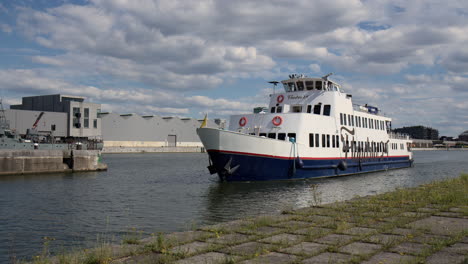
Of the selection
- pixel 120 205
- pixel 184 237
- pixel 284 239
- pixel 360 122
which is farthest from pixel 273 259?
pixel 360 122

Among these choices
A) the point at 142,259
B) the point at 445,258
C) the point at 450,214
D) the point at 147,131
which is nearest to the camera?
the point at 445,258

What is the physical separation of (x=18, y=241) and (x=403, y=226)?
1101 centimetres

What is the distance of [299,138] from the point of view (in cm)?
2800

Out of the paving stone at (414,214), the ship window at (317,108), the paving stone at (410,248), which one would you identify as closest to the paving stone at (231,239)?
the paving stone at (410,248)

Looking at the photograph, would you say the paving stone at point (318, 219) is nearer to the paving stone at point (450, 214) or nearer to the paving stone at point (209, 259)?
the paving stone at point (450, 214)

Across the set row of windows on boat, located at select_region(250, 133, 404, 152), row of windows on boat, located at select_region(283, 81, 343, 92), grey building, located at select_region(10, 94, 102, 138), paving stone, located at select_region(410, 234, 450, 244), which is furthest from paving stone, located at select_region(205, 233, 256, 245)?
grey building, located at select_region(10, 94, 102, 138)

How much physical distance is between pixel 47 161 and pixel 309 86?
25.2 metres

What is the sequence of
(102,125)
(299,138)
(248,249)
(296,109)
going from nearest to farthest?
(248,249)
(299,138)
(296,109)
(102,125)

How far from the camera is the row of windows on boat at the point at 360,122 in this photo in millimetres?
33469

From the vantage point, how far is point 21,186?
90.7 ft

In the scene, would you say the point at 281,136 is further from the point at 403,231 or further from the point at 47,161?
the point at 47,161

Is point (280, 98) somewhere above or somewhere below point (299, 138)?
above

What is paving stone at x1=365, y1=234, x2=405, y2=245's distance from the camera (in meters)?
8.10

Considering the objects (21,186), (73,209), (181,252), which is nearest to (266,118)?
(73,209)
